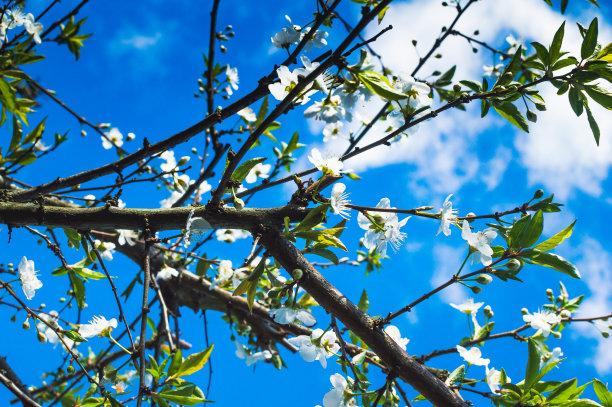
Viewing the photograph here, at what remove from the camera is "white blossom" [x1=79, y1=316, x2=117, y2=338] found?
157cm

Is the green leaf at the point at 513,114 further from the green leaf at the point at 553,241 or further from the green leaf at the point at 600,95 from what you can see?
the green leaf at the point at 553,241

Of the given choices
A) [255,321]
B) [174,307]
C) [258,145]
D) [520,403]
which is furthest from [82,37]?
[520,403]

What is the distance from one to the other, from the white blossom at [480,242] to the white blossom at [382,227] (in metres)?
0.16

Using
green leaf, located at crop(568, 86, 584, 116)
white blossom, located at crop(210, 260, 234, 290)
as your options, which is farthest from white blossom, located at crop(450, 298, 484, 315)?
white blossom, located at crop(210, 260, 234, 290)

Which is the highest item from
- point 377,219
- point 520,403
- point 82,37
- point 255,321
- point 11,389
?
point 82,37

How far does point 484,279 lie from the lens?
4.15ft

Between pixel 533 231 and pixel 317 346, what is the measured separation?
727 mm

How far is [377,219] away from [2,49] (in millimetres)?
2012

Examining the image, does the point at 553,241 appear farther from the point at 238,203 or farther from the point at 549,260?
the point at 238,203

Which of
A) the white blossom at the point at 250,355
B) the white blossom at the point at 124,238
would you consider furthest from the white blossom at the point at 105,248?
the white blossom at the point at 250,355

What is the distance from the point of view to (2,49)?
2.14 meters

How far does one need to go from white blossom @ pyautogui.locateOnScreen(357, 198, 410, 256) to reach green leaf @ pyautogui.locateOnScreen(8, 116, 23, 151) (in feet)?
5.93

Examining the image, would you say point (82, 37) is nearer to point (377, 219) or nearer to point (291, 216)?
point (291, 216)

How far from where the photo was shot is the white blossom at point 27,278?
1811 mm
